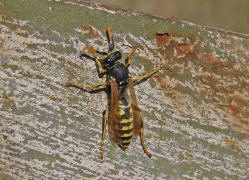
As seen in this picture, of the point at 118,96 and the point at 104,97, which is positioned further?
the point at 118,96

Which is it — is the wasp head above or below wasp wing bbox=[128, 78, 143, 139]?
above

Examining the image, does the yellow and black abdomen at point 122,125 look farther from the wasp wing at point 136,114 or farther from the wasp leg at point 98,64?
the wasp leg at point 98,64

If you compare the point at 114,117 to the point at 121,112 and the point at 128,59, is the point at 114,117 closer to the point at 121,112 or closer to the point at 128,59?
the point at 121,112

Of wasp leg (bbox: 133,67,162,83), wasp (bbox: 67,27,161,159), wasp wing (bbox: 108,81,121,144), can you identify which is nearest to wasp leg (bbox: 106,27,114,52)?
wasp (bbox: 67,27,161,159)

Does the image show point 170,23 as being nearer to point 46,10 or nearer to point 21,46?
point 46,10

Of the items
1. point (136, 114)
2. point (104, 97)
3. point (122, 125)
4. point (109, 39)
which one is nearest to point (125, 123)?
point (122, 125)

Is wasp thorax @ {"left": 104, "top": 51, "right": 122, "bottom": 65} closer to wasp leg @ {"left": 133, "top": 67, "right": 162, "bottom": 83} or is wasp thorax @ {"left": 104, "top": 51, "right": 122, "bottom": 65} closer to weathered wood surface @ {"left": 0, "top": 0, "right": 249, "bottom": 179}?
weathered wood surface @ {"left": 0, "top": 0, "right": 249, "bottom": 179}

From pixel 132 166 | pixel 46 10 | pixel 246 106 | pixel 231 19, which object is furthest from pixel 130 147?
pixel 231 19

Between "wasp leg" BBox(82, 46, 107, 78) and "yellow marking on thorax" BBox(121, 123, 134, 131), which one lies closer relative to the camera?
"wasp leg" BBox(82, 46, 107, 78)
